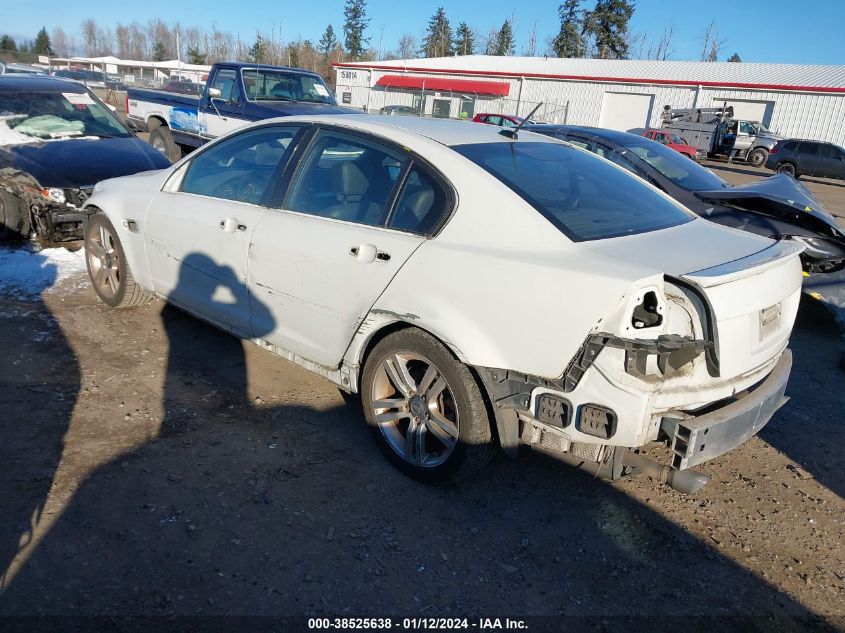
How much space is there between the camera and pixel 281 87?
35.4 feet

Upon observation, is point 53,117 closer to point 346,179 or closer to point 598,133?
point 346,179

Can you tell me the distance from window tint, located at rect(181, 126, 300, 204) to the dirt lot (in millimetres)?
1243

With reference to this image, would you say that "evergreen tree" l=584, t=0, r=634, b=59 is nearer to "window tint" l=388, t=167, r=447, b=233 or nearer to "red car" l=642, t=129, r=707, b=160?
"red car" l=642, t=129, r=707, b=160

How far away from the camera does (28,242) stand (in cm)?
702

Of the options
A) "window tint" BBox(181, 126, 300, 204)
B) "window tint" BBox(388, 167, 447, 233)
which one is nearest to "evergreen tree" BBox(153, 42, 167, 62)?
"window tint" BBox(181, 126, 300, 204)

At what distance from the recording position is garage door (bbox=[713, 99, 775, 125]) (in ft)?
109

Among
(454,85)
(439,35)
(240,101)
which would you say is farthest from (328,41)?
(240,101)

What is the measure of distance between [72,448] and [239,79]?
847 cm

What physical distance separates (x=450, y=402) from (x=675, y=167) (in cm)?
551

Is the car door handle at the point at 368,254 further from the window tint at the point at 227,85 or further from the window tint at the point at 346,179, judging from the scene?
the window tint at the point at 227,85

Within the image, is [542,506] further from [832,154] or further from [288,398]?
[832,154]

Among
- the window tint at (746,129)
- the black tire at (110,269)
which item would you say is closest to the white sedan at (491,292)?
the black tire at (110,269)

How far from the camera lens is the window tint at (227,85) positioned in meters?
10.6

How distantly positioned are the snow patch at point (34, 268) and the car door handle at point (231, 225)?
2.69 m
